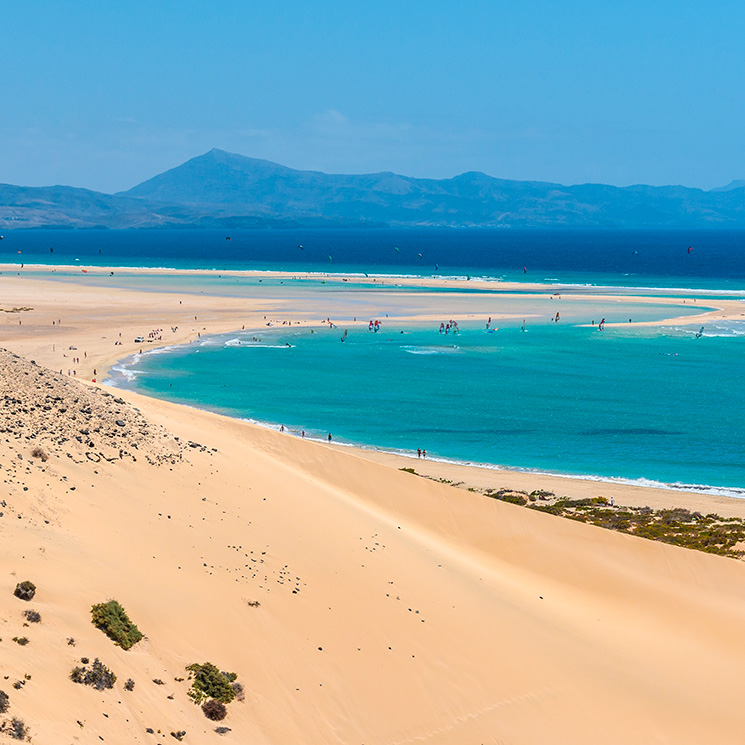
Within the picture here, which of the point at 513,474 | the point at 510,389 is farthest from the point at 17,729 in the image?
the point at 510,389

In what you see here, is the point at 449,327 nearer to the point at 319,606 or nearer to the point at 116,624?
the point at 319,606

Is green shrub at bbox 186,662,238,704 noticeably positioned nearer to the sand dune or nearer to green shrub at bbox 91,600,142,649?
the sand dune

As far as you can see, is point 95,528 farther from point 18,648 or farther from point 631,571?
point 631,571

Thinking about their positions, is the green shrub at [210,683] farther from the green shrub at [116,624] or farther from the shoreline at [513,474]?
the shoreline at [513,474]

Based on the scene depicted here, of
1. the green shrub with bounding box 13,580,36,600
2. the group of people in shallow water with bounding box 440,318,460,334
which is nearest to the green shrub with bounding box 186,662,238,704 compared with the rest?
the green shrub with bounding box 13,580,36,600

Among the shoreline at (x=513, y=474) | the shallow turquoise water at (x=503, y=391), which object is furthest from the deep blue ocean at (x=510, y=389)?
the shoreline at (x=513, y=474)

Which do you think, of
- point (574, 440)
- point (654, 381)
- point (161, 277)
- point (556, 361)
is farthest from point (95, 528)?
point (161, 277)
